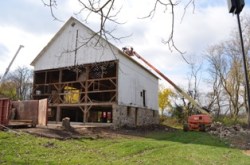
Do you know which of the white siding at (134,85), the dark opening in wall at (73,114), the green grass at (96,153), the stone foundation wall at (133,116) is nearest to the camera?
the green grass at (96,153)

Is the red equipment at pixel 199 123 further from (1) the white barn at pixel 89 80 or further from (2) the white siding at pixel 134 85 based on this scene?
(2) the white siding at pixel 134 85

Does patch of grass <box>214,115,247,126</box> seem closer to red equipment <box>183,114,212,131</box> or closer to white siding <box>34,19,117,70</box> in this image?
red equipment <box>183,114,212,131</box>

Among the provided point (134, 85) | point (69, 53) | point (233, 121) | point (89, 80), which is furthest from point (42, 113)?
point (233, 121)

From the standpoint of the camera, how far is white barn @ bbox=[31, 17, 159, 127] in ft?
82.8

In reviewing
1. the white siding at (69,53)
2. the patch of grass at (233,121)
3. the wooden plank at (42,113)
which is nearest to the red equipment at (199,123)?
the white siding at (69,53)

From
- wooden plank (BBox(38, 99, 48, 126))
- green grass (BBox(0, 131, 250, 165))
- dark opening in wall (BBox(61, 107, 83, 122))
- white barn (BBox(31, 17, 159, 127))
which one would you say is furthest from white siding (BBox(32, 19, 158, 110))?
green grass (BBox(0, 131, 250, 165))

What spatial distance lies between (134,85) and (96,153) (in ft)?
52.6

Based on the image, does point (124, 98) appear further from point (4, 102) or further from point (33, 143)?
point (33, 143)

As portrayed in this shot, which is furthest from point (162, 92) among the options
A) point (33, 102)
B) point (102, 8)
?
point (102, 8)

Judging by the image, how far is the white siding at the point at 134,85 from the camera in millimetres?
25688

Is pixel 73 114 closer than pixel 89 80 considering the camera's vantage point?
No

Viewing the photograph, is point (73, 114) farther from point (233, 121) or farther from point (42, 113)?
point (233, 121)

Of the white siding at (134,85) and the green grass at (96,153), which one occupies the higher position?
the white siding at (134,85)

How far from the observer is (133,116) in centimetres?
2750
